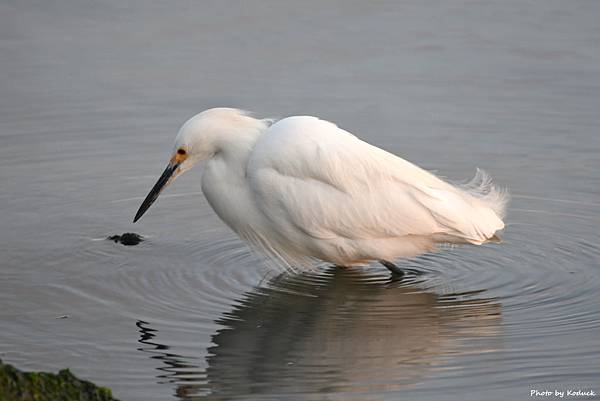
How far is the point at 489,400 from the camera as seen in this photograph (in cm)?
511

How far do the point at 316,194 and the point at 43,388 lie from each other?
2.65 meters

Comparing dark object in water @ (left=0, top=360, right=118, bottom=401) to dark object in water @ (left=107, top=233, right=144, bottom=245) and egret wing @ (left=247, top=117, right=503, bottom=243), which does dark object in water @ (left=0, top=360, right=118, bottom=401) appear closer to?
egret wing @ (left=247, top=117, right=503, bottom=243)

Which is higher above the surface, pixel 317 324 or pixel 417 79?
pixel 417 79

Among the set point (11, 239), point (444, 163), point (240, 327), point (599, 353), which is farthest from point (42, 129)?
point (599, 353)

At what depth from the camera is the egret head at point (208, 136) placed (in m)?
6.69

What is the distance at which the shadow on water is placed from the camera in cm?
530

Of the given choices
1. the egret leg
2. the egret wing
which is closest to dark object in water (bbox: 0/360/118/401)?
the egret wing

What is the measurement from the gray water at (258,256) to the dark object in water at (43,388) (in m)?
0.70

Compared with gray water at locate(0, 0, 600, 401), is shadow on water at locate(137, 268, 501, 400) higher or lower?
lower

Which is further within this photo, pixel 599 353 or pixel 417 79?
pixel 417 79

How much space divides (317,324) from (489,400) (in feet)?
4.51

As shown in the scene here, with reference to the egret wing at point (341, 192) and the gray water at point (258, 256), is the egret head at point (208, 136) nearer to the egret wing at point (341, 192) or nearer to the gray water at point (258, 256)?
the egret wing at point (341, 192)

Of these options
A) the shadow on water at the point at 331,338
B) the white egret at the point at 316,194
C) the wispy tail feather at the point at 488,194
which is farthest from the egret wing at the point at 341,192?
the shadow on water at the point at 331,338

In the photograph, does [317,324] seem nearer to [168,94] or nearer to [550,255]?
[550,255]
